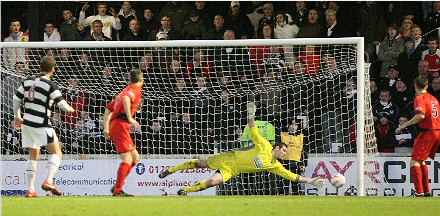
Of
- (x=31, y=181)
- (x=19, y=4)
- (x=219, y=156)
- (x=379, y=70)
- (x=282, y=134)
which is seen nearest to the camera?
(x=31, y=181)

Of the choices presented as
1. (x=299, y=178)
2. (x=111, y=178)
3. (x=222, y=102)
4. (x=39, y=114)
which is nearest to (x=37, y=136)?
(x=39, y=114)

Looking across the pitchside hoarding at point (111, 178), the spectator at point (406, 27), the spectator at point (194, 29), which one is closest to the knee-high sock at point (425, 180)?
the pitchside hoarding at point (111, 178)

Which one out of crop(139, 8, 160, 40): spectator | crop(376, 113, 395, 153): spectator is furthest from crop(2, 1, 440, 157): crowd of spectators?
crop(139, 8, 160, 40): spectator

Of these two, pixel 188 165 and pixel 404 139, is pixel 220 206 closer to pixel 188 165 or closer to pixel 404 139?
pixel 188 165

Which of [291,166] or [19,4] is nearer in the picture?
[291,166]

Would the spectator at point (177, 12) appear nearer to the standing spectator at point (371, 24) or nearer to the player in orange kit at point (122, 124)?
the standing spectator at point (371, 24)

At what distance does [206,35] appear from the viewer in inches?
779

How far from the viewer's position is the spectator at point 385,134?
18.0m

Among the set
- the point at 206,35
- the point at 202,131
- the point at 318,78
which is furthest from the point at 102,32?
the point at 318,78

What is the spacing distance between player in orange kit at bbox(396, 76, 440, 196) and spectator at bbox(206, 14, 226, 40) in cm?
502

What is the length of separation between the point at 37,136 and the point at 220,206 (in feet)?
8.82

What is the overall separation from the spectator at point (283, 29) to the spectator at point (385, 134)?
2456 millimetres

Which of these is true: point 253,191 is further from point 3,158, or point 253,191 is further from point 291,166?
point 3,158

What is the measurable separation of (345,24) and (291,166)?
3212mm
